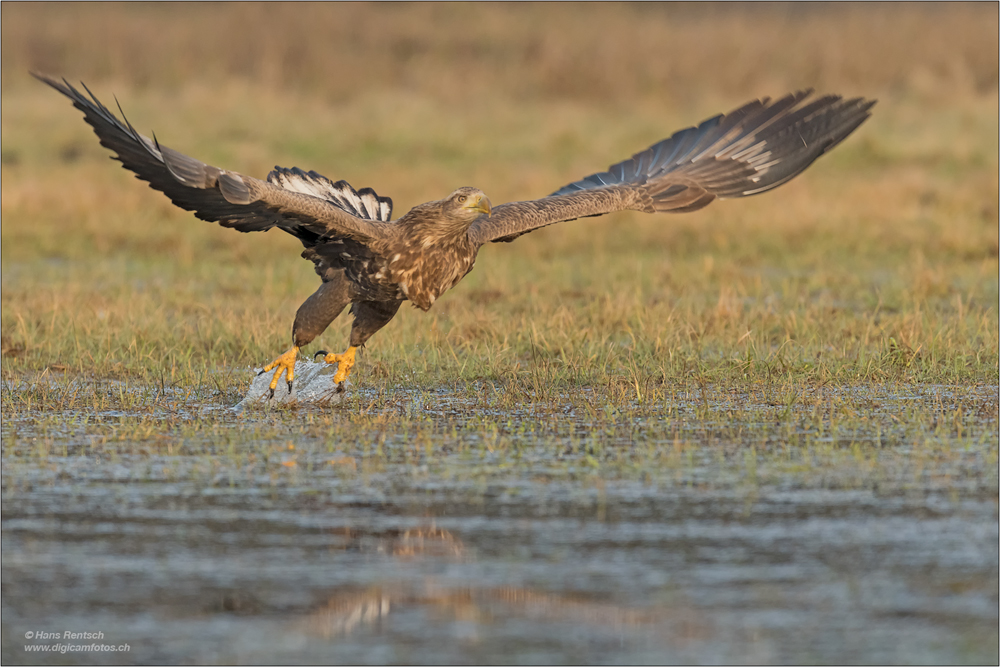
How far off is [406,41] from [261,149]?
8.29 m

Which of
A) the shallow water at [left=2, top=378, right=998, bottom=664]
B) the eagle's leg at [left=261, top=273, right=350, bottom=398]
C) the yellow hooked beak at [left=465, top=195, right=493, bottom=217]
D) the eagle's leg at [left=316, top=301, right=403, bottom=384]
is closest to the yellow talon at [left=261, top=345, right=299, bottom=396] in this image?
the eagle's leg at [left=261, top=273, right=350, bottom=398]

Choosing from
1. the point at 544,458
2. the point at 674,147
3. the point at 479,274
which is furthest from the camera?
the point at 479,274

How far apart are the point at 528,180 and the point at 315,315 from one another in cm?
896

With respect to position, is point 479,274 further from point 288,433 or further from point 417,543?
point 417,543

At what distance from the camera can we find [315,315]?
768 centimetres

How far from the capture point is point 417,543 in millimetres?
4723

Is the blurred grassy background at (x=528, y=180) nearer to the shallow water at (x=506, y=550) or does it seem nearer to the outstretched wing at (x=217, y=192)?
the outstretched wing at (x=217, y=192)

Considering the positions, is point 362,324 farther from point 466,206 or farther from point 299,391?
point 466,206

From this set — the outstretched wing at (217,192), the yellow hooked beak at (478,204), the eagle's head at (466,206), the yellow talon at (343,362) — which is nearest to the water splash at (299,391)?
the yellow talon at (343,362)

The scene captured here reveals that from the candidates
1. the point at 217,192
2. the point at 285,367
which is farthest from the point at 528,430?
the point at 217,192

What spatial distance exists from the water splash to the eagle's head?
3.60ft

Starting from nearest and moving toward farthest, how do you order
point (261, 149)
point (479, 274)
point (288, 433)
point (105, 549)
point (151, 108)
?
point (105, 549) < point (288, 433) < point (479, 274) < point (261, 149) < point (151, 108)

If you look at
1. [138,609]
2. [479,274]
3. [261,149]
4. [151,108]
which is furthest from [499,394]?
[151,108]

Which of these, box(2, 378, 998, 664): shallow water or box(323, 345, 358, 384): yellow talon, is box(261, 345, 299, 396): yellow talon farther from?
box(2, 378, 998, 664): shallow water
